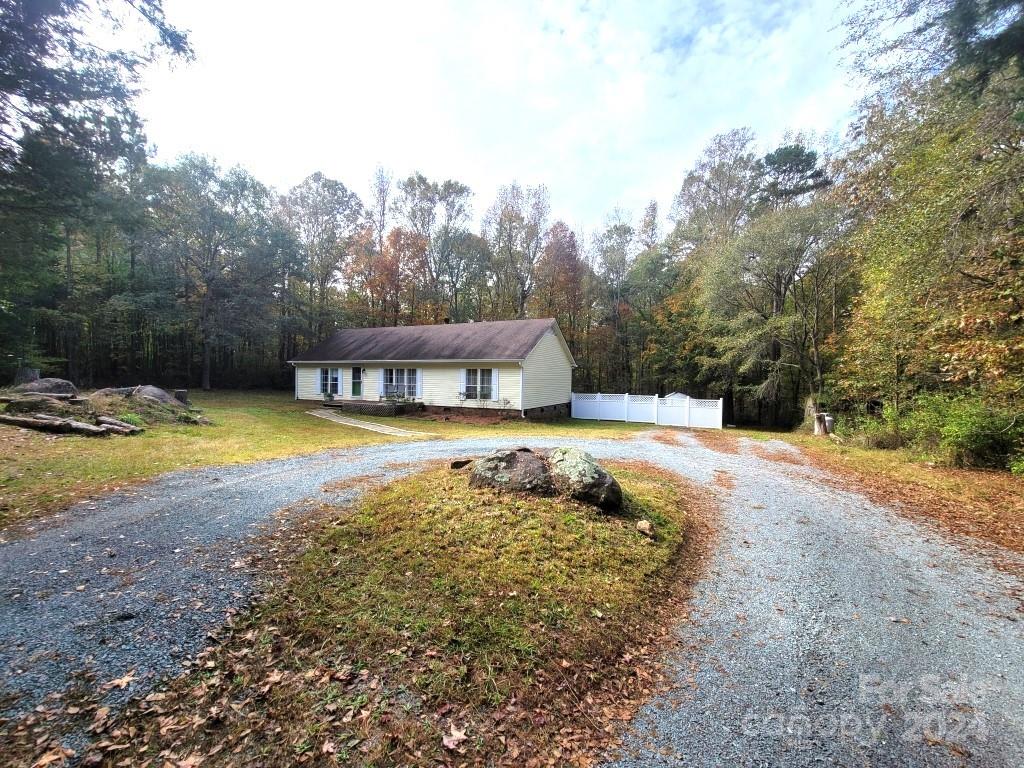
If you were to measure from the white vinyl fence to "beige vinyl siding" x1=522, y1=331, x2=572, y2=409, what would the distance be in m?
1.08

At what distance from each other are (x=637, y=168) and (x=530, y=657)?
20.0 m

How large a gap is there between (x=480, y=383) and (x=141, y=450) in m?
11.3

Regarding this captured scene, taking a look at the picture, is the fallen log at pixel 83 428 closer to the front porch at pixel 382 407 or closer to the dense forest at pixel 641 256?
the dense forest at pixel 641 256

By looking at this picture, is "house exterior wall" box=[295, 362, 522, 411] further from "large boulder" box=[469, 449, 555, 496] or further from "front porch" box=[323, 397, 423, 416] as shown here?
"large boulder" box=[469, 449, 555, 496]

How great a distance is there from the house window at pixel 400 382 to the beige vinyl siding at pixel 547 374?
533cm

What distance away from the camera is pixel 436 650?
8.76 feet

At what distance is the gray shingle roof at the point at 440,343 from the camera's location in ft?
57.2

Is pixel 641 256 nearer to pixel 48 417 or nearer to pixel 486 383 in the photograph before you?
pixel 486 383

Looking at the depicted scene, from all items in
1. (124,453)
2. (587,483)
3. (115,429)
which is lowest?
(124,453)

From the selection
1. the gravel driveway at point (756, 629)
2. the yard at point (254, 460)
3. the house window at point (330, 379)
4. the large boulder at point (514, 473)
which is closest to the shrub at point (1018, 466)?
the yard at point (254, 460)

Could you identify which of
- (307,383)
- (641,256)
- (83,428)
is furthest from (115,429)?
(641,256)

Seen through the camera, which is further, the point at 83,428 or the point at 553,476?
the point at 83,428

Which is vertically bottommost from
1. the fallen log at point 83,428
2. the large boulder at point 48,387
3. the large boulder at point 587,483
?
the large boulder at point 587,483

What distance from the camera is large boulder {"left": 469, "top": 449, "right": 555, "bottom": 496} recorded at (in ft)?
16.7
